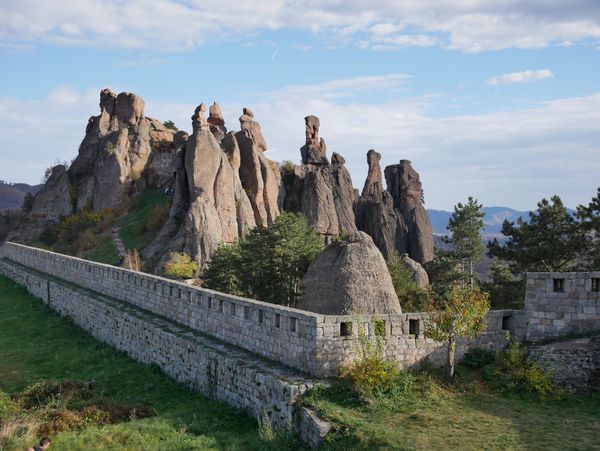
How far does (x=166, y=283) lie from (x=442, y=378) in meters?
10.6

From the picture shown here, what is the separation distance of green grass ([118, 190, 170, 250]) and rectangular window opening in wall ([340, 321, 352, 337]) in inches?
1483

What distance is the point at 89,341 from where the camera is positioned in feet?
80.2

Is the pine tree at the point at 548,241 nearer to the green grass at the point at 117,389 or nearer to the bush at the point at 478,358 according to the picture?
the bush at the point at 478,358

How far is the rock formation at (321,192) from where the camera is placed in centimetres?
6075

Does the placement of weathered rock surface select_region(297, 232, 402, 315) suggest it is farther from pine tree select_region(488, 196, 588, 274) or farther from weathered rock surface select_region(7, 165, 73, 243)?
weathered rock surface select_region(7, 165, 73, 243)

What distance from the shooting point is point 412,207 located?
74.2 m

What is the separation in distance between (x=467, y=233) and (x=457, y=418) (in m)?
34.7

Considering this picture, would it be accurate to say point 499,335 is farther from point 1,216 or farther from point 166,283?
point 1,216

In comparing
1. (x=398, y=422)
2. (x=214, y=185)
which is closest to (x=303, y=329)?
(x=398, y=422)

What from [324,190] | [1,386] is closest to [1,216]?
[324,190]

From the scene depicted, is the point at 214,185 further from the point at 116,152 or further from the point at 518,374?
the point at 518,374

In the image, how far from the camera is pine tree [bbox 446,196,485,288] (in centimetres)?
4534

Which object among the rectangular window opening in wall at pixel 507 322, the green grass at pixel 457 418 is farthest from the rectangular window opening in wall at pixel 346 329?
the rectangular window opening in wall at pixel 507 322

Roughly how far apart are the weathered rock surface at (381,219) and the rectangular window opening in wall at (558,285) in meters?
49.2
